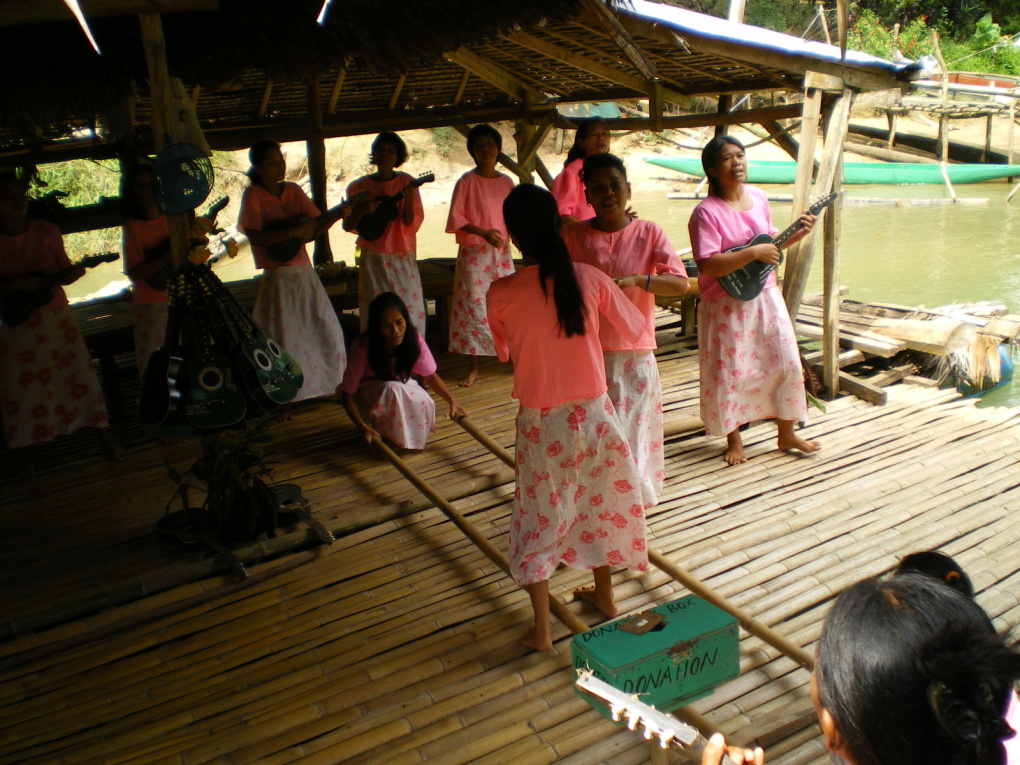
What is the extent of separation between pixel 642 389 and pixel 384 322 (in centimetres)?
161

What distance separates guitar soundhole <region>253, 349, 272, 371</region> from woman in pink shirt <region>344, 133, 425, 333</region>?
2.13 meters

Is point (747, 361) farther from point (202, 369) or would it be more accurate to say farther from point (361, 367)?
point (202, 369)

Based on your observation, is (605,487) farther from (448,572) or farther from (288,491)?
(288,491)

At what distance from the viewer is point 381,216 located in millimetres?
5500

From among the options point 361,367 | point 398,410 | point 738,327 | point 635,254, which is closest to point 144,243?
point 361,367

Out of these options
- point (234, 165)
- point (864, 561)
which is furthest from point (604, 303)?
point (234, 165)

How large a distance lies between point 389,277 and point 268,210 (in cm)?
97

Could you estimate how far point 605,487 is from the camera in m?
3.00

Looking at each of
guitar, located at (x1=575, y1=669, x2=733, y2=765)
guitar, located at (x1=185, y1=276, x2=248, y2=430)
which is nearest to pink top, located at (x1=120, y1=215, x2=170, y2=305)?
guitar, located at (x1=185, y1=276, x2=248, y2=430)

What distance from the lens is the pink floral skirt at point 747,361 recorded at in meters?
4.32

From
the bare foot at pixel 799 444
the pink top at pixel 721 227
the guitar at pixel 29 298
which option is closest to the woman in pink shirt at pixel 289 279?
Result: the guitar at pixel 29 298

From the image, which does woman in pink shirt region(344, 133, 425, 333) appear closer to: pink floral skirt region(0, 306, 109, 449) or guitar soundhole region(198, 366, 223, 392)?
pink floral skirt region(0, 306, 109, 449)

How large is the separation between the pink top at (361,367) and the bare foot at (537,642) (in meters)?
1.93

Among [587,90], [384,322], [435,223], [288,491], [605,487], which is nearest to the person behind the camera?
[605,487]
